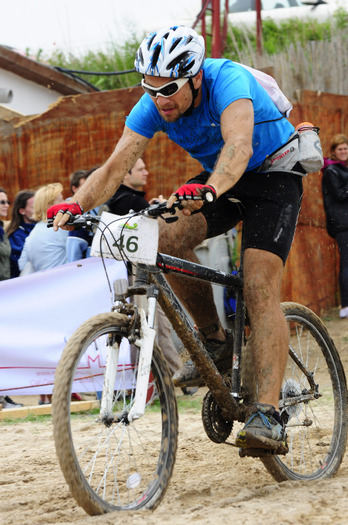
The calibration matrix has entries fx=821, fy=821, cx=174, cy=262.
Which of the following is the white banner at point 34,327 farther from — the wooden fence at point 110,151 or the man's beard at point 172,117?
the man's beard at point 172,117

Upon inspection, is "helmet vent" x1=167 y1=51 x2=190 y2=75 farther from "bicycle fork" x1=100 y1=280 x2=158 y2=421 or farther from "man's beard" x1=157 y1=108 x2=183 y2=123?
"bicycle fork" x1=100 y1=280 x2=158 y2=421

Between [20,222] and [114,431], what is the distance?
488 cm

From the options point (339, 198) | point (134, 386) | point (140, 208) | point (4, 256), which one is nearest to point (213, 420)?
point (134, 386)

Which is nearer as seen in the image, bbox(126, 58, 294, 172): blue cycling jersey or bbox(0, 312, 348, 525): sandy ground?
bbox(0, 312, 348, 525): sandy ground

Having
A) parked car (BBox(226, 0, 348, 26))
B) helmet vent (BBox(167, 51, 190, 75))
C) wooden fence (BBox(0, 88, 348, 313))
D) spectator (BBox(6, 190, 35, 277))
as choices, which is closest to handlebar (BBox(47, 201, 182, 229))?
helmet vent (BBox(167, 51, 190, 75))

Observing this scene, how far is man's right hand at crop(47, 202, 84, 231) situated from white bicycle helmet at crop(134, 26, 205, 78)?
0.71 m

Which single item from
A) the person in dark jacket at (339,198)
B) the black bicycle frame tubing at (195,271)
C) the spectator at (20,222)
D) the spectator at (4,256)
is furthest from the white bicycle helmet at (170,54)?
the person in dark jacket at (339,198)

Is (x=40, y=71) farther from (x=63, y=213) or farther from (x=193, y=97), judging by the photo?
(x=63, y=213)

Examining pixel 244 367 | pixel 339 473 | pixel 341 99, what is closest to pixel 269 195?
pixel 244 367

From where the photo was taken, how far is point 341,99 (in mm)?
11039

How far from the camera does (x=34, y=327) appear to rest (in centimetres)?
692

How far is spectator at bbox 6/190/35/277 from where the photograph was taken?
7.93 m

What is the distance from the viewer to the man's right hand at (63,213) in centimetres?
370

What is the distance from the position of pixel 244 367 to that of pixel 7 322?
315cm
